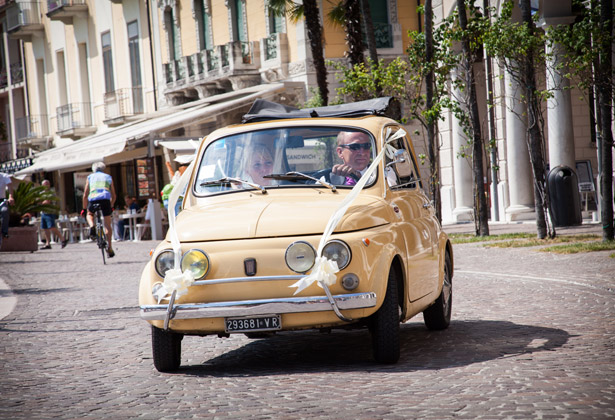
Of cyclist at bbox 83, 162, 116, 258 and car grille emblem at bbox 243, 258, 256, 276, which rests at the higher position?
cyclist at bbox 83, 162, 116, 258

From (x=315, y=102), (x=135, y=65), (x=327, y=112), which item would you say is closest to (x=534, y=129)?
(x=327, y=112)

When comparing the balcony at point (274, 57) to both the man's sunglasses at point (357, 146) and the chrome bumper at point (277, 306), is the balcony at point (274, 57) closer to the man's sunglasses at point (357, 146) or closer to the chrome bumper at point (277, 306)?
the man's sunglasses at point (357, 146)

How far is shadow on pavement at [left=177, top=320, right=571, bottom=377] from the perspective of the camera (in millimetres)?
6910

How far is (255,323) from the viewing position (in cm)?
662

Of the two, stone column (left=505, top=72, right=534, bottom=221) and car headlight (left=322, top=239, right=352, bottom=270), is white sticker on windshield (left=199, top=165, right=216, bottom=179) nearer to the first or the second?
car headlight (left=322, top=239, right=352, bottom=270)

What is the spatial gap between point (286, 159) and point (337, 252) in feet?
4.92

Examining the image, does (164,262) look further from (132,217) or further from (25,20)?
(25,20)

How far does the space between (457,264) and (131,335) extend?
728 cm

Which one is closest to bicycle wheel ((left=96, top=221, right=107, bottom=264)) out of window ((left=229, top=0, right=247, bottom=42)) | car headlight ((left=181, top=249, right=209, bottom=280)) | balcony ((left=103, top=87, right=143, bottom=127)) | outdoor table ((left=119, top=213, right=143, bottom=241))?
outdoor table ((left=119, top=213, right=143, bottom=241))

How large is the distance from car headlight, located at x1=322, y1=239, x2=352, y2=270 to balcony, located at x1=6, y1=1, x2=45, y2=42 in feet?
151

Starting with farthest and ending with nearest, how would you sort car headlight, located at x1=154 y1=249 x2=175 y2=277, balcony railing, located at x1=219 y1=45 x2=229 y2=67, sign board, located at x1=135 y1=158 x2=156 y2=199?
balcony railing, located at x1=219 y1=45 x2=229 y2=67
sign board, located at x1=135 y1=158 x2=156 y2=199
car headlight, located at x1=154 y1=249 x2=175 y2=277

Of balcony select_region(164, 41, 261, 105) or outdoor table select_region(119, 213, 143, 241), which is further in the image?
balcony select_region(164, 41, 261, 105)

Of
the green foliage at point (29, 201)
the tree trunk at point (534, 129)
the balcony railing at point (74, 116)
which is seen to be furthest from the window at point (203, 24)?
the tree trunk at point (534, 129)

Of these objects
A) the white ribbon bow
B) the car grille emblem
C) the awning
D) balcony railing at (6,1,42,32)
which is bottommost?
the white ribbon bow
